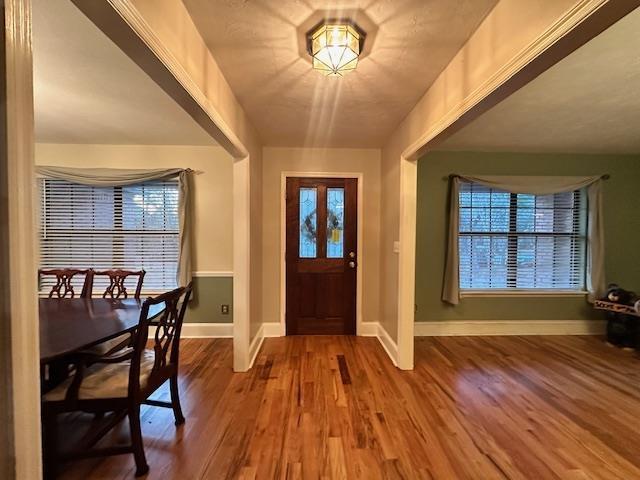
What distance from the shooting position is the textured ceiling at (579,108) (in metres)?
1.79

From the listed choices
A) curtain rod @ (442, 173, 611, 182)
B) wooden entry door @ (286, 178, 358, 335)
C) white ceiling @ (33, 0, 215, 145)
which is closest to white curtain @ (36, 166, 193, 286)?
white ceiling @ (33, 0, 215, 145)

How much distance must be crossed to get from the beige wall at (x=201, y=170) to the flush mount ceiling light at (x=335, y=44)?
222 centimetres

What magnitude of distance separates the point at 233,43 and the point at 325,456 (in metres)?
2.43

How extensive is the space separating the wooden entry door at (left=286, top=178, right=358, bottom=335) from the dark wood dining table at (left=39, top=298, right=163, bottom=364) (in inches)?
70.7

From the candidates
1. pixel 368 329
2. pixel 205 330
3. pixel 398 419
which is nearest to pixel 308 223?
pixel 368 329

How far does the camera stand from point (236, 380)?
260cm

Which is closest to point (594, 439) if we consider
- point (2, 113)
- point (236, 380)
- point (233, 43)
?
point (236, 380)

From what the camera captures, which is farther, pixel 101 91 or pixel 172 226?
pixel 172 226

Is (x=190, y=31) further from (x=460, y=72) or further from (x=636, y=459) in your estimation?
(x=636, y=459)

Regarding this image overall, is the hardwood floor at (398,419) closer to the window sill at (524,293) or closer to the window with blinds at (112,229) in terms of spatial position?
the window sill at (524,293)

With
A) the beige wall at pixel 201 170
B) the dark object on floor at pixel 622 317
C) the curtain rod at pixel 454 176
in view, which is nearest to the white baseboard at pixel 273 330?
the beige wall at pixel 201 170

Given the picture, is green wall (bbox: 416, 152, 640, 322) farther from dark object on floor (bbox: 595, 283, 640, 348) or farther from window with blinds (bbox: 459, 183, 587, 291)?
dark object on floor (bbox: 595, 283, 640, 348)

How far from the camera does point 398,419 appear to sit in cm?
207

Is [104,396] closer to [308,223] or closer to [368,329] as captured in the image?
[308,223]
